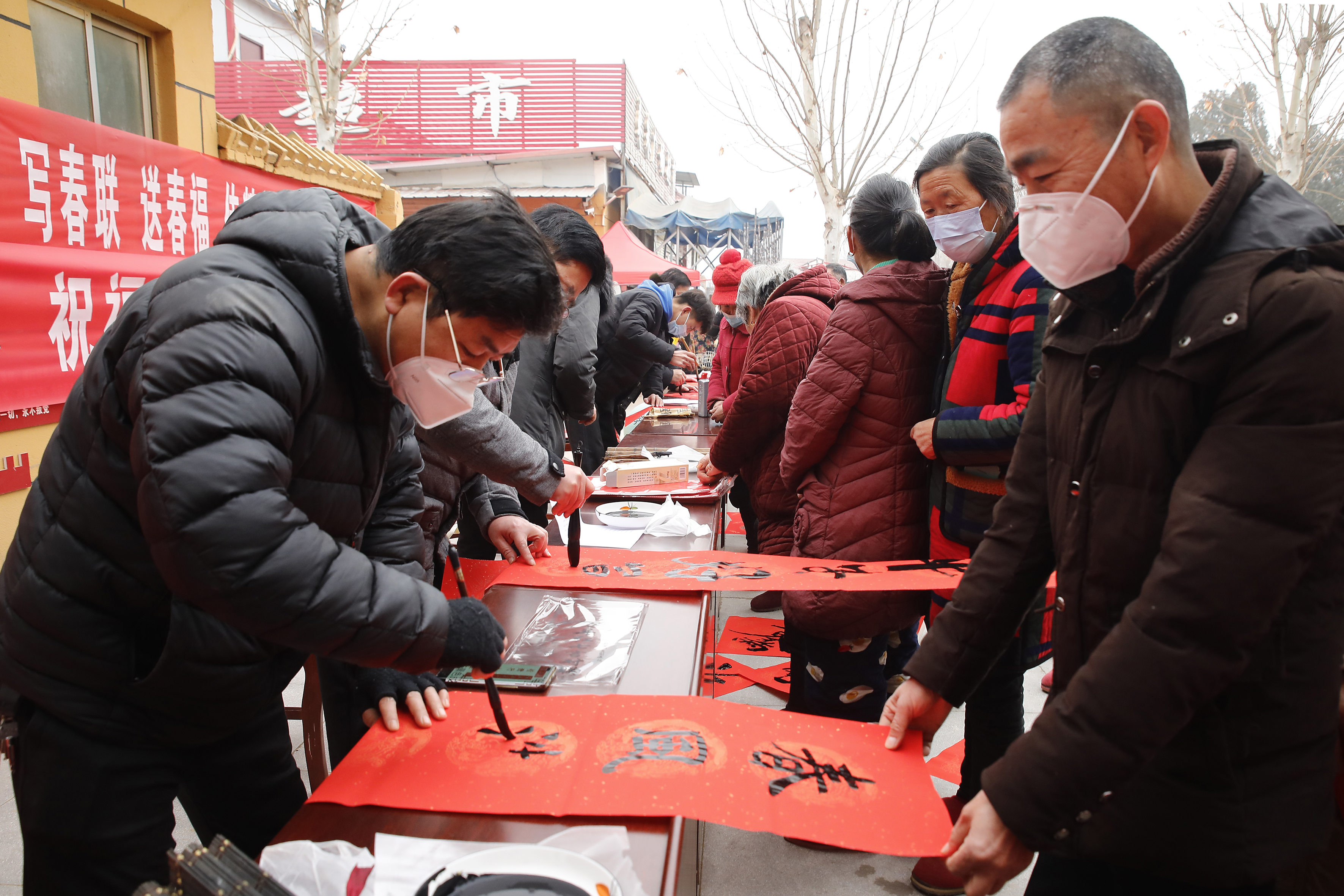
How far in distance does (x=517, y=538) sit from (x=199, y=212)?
126 inches

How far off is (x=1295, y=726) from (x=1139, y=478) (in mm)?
317

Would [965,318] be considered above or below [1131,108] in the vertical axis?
below

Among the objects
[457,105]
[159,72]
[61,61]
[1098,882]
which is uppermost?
[457,105]

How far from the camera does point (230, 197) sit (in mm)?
4383

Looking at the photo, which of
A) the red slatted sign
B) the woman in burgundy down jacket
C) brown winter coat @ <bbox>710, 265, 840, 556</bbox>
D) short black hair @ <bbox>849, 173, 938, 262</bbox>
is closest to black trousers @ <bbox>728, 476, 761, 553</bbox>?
brown winter coat @ <bbox>710, 265, 840, 556</bbox>

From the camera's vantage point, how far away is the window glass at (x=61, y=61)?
10.9 feet

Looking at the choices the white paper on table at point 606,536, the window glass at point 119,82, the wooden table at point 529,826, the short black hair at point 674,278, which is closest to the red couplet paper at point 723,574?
the white paper on table at point 606,536

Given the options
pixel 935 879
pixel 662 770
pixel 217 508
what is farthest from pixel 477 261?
pixel 935 879

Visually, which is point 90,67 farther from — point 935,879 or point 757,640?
point 935,879

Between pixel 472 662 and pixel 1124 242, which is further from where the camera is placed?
pixel 472 662

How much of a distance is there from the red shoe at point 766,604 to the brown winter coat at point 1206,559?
120 inches

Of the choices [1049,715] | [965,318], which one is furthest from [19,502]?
[1049,715]

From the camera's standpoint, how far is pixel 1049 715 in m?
0.88

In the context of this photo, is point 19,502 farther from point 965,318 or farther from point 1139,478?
point 1139,478
